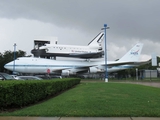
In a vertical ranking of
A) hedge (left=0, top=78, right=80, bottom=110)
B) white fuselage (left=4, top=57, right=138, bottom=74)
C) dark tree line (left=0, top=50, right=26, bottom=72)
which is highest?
dark tree line (left=0, top=50, right=26, bottom=72)

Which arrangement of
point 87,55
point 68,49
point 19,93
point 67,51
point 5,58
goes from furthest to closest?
point 5,58
point 67,51
point 68,49
point 87,55
point 19,93

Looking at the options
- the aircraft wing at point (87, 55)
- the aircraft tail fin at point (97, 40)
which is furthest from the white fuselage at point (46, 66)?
the aircraft tail fin at point (97, 40)

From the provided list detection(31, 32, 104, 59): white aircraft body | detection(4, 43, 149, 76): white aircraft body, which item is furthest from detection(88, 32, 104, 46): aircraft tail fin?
detection(4, 43, 149, 76): white aircraft body

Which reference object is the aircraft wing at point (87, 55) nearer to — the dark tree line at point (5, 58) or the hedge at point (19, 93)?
the dark tree line at point (5, 58)

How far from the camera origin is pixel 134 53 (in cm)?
6231

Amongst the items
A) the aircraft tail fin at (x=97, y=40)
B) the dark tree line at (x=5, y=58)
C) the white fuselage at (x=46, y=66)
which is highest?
the aircraft tail fin at (x=97, y=40)

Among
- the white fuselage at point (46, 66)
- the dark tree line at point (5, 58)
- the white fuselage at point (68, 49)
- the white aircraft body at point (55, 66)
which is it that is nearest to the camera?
the white fuselage at point (46, 66)

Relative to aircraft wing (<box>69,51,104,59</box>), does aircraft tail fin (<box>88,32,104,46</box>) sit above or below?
above

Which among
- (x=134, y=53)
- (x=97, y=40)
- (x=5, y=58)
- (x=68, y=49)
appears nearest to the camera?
(x=134, y=53)

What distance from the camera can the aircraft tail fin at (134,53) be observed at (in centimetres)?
6203

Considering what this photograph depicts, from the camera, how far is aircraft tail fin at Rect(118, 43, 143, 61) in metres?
62.0

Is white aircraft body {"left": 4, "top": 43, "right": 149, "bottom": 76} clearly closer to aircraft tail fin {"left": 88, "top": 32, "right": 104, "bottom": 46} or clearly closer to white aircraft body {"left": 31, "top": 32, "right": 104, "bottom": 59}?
white aircraft body {"left": 31, "top": 32, "right": 104, "bottom": 59}

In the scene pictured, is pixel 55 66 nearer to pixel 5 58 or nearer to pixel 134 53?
pixel 134 53

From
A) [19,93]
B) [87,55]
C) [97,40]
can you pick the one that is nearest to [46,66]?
[87,55]
